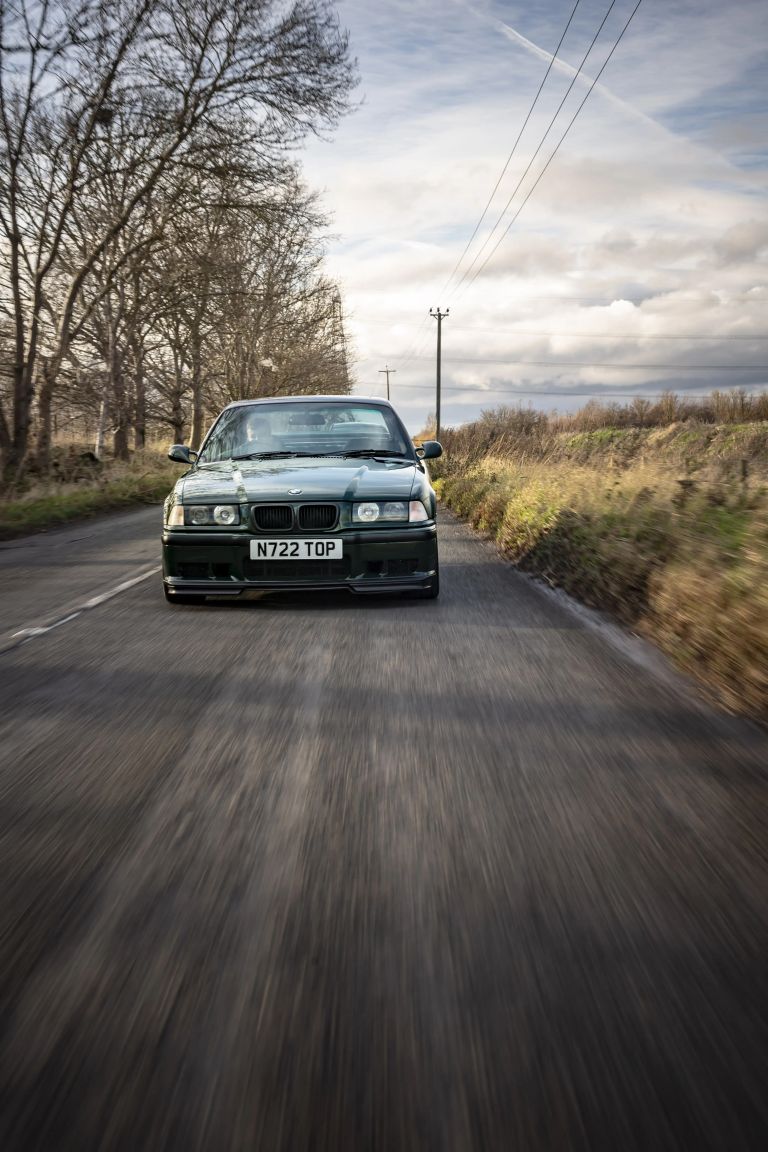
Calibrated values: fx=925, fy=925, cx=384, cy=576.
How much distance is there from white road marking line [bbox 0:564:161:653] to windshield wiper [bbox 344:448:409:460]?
7.13 feet

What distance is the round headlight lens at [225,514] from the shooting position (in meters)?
6.26

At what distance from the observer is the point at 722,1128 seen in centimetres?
144

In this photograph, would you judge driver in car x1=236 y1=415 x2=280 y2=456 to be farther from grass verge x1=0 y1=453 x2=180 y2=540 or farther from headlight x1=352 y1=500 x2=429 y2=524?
grass verge x1=0 y1=453 x2=180 y2=540

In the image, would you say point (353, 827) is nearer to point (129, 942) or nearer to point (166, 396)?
point (129, 942)

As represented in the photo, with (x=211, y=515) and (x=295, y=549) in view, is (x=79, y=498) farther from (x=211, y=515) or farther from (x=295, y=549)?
(x=295, y=549)

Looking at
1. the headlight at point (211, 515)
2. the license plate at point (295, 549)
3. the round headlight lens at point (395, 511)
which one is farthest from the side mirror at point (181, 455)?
the round headlight lens at point (395, 511)

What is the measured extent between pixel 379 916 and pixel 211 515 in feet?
14.7

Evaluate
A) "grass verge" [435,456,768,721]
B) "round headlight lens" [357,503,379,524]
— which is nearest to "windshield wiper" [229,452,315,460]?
"round headlight lens" [357,503,379,524]

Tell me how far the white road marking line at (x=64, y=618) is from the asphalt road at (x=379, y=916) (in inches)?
42.8

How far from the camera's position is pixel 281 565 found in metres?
6.23

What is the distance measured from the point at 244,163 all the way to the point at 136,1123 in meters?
19.3

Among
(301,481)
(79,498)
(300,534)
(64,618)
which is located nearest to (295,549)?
(300,534)

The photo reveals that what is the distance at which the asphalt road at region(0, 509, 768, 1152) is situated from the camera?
59.4 inches

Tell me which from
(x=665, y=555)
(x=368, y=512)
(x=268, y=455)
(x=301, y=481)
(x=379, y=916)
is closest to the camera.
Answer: (x=379, y=916)
